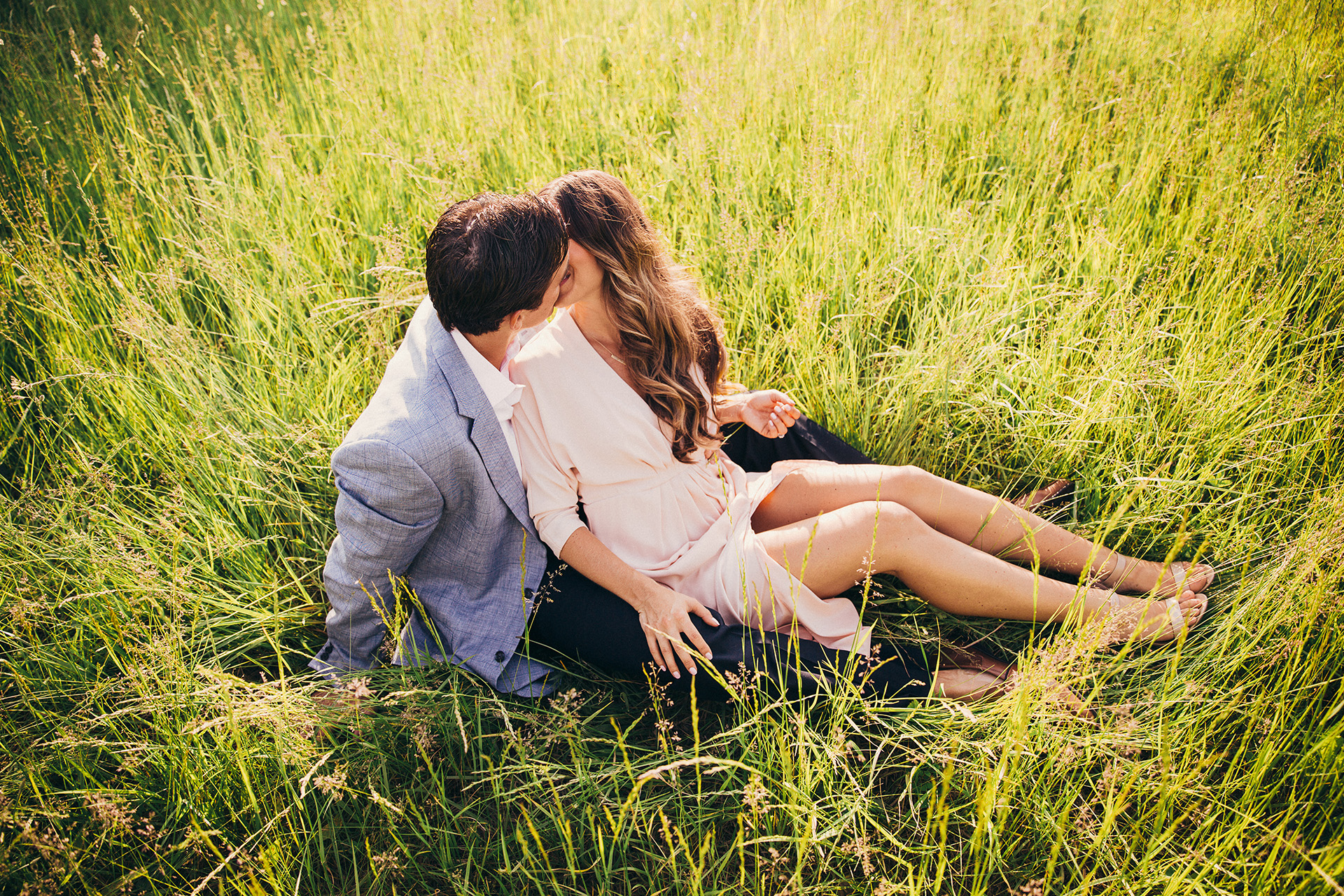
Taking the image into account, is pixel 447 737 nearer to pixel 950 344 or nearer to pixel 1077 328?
pixel 950 344

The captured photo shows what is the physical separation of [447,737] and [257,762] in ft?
1.52

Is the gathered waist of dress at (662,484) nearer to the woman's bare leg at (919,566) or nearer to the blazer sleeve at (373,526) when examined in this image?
the woman's bare leg at (919,566)

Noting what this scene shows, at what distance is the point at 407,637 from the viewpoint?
2.08m

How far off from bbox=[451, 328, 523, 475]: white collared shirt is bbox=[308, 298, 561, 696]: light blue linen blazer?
0.08 feet

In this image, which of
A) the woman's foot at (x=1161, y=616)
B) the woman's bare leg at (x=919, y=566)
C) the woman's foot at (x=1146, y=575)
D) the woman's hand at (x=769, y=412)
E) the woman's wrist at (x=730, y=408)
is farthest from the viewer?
the woman's wrist at (x=730, y=408)

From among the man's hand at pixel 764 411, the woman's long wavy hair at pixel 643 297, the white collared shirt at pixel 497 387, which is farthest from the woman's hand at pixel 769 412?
the white collared shirt at pixel 497 387

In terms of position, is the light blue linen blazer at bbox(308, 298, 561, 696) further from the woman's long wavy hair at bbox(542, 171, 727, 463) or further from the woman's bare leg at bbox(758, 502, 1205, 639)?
the woman's bare leg at bbox(758, 502, 1205, 639)

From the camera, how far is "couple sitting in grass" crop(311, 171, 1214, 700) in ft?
6.06

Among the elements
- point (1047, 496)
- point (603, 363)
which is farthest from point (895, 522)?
point (603, 363)

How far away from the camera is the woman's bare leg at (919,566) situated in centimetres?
213

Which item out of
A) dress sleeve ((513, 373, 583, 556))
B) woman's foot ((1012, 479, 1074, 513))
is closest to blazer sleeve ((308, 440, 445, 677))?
dress sleeve ((513, 373, 583, 556))

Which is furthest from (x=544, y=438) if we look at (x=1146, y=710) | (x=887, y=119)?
(x=887, y=119)

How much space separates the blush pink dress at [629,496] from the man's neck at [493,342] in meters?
0.12

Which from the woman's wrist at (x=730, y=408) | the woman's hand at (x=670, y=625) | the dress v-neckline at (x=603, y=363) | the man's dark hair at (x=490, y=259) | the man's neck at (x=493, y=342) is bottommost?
the woman's hand at (x=670, y=625)
